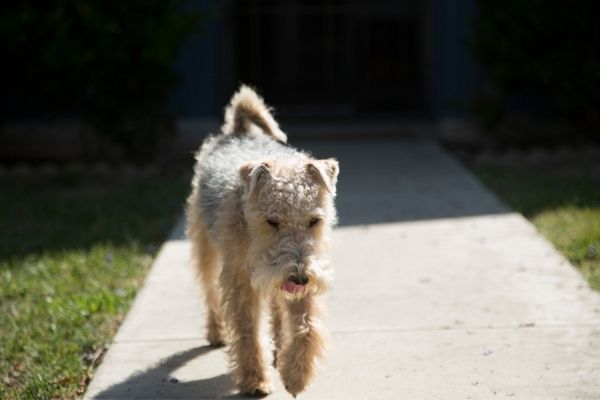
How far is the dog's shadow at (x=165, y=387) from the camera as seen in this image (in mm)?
4520

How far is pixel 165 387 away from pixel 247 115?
1.81 m

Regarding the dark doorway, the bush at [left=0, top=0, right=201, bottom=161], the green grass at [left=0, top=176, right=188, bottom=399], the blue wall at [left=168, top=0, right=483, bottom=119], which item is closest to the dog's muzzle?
the green grass at [left=0, top=176, right=188, bottom=399]

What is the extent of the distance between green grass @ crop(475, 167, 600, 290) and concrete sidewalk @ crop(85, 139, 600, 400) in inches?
5.8

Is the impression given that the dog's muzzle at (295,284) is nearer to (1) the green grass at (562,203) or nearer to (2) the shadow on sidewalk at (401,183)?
(1) the green grass at (562,203)

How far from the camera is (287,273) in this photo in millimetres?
4027

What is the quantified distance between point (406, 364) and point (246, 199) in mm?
1214

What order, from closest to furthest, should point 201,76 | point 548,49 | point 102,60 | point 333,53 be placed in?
point 102,60, point 548,49, point 201,76, point 333,53

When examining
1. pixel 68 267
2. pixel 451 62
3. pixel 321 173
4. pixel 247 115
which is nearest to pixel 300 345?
pixel 321 173

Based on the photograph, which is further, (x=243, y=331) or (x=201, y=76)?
(x=201, y=76)

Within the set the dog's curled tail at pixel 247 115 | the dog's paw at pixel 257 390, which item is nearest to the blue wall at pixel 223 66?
the dog's curled tail at pixel 247 115

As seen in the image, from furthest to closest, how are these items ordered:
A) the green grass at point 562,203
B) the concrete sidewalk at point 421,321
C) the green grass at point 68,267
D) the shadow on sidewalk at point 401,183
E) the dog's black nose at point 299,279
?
1. the shadow on sidewalk at point 401,183
2. the green grass at point 562,203
3. the green grass at point 68,267
4. the concrete sidewalk at point 421,321
5. the dog's black nose at point 299,279

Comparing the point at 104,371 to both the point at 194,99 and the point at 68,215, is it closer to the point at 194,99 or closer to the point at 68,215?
the point at 68,215

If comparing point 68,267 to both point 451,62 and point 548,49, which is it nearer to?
point 548,49

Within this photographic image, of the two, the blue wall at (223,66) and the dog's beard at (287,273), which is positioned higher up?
the dog's beard at (287,273)
